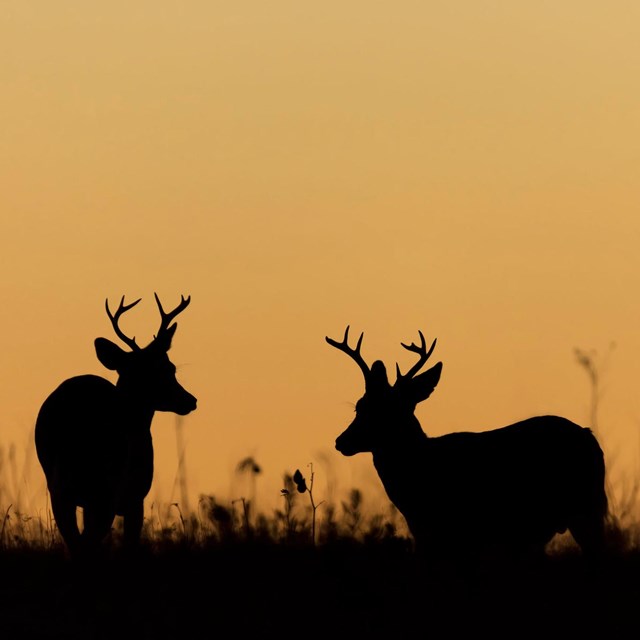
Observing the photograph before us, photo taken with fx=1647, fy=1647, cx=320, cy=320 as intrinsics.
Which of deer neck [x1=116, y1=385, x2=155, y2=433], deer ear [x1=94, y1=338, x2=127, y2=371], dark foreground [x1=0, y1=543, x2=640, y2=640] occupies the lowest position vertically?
dark foreground [x1=0, y1=543, x2=640, y2=640]

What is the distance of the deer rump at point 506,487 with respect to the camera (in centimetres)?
1204

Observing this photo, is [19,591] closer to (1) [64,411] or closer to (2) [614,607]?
(2) [614,607]

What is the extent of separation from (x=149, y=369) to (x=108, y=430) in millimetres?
640

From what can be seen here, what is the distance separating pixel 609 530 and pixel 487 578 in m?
2.52

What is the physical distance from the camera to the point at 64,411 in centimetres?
1351

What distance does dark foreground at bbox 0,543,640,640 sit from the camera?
818 cm

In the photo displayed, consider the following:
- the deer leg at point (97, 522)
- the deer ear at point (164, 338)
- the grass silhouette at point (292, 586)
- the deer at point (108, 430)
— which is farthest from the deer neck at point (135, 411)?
the grass silhouette at point (292, 586)

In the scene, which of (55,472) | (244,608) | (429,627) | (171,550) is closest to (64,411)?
(55,472)

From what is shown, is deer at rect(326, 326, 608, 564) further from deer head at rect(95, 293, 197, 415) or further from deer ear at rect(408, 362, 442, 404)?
deer head at rect(95, 293, 197, 415)

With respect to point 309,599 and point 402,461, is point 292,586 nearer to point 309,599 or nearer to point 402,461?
point 309,599

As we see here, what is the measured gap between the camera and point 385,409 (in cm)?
1259

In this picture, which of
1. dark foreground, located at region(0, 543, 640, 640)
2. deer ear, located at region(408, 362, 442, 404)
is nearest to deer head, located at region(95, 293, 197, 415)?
deer ear, located at region(408, 362, 442, 404)

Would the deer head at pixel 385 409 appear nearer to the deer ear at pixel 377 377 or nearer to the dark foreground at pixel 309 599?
the deer ear at pixel 377 377

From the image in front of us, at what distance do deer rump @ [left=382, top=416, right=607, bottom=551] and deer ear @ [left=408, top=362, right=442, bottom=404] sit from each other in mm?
353
